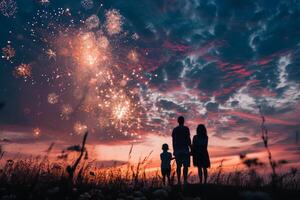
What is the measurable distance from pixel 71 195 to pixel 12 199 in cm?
113

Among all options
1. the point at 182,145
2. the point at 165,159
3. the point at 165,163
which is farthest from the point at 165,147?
the point at 182,145

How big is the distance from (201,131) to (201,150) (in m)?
0.66

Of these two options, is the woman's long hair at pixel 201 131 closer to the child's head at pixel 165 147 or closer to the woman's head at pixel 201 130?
the woman's head at pixel 201 130

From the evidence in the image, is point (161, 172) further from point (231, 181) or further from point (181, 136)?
point (231, 181)

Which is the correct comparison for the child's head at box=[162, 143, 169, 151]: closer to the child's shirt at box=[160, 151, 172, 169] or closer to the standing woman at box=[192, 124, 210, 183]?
the child's shirt at box=[160, 151, 172, 169]

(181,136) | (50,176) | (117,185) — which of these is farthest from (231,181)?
(50,176)

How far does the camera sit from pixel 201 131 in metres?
12.3

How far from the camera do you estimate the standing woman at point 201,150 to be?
12.2 m

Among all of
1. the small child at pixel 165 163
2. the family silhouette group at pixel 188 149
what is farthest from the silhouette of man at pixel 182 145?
the small child at pixel 165 163

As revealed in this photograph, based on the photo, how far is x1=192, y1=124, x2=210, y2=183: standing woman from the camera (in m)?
12.2

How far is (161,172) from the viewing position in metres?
13.3

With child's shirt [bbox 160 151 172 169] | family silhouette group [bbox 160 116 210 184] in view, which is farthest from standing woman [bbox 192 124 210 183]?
child's shirt [bbox 160 151 172 169]

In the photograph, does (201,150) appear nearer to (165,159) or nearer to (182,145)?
(182,145)

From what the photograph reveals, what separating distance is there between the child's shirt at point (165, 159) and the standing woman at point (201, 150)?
1.28 meters
